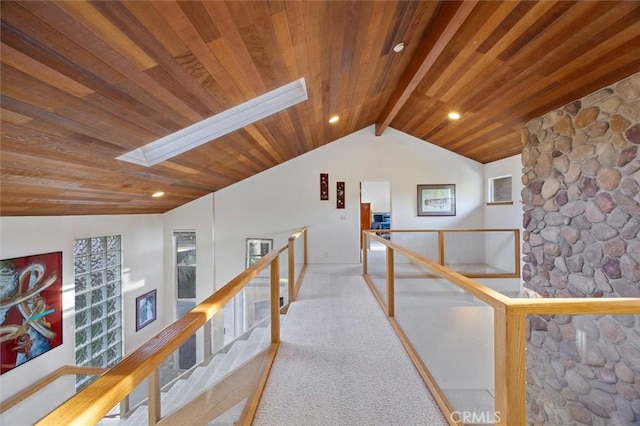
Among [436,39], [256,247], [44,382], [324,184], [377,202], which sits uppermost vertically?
[436,39]

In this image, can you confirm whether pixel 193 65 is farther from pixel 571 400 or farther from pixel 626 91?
pixel 571 400

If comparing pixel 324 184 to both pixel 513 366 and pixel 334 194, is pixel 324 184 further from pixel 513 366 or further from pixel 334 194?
pixel 513 366

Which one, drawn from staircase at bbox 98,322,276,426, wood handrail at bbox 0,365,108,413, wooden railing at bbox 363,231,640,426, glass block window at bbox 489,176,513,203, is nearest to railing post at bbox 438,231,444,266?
→ glass block window at bbox 489,176,513,203

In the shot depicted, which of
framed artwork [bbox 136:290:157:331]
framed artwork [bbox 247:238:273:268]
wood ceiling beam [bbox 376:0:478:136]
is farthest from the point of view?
framed artwork [bbox 247:238:273:268]

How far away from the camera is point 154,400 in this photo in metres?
1.37

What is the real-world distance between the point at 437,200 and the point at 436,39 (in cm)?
481


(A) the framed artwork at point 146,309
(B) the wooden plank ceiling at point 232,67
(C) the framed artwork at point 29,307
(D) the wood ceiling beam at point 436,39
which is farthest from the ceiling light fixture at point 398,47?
(A) the framed artwork at point 146,309

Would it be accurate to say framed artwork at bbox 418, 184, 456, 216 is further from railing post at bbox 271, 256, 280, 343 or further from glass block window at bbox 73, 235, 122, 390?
glass block window at bbox 73, 235, 122, 390

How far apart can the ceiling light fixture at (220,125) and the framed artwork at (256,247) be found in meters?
3.80

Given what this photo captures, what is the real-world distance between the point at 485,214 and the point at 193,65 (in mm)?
6933

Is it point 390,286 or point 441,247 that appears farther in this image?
point 441,247

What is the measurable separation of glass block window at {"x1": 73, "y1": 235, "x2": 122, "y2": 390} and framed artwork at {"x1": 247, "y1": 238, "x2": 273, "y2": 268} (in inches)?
106
